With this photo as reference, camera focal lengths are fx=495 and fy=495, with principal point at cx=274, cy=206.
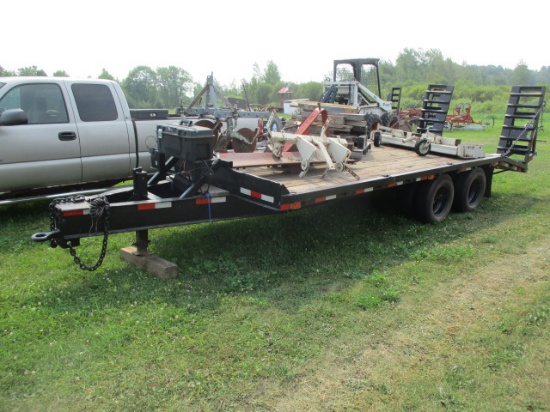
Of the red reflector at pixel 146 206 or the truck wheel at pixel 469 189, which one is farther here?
the truck wheel at pixel 469 189

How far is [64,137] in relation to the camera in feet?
23.1

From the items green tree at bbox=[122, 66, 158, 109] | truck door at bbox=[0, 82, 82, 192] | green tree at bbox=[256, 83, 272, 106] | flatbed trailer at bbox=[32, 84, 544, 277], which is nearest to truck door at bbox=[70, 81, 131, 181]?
truck door at bbox=[0, 82, 82, 192]

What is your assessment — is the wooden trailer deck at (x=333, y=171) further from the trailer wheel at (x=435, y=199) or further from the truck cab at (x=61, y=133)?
the truck cab at (x=61, y=133)

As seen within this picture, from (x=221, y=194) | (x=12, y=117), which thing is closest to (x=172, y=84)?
(x=12, y=117)

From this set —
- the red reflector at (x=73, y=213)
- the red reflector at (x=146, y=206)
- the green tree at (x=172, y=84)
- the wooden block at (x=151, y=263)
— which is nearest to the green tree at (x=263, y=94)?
the green tree at (x=172, y=84)

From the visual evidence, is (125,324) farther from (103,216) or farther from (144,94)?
(144,94)

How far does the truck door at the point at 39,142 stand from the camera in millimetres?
6672

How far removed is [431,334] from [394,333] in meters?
0.32

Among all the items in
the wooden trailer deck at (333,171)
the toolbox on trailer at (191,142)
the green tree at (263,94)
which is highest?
the toolbox on trailer at (191,142)

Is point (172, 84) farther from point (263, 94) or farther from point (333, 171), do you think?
point (333, 171)

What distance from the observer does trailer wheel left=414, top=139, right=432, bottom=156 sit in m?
8.68

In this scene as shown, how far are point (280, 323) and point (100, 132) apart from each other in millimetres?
4585

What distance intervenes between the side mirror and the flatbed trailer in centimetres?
195

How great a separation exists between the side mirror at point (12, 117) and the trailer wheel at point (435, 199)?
5.72 m
